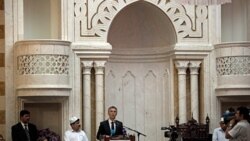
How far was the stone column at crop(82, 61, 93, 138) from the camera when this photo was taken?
13703 millimetres

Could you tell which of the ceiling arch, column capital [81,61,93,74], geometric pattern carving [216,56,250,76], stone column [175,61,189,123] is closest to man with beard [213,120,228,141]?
stone column [175,61,189,123]

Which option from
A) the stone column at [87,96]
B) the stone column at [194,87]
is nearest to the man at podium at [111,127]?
the stone column at [87,96]

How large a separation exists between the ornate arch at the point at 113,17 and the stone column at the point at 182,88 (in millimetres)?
528

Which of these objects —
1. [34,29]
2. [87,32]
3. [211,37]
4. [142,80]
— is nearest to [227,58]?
[211,37]

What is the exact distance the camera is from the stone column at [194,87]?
14344mm

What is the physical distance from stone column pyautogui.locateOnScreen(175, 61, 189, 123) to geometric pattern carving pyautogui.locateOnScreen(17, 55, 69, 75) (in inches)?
102

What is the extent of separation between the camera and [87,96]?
13758mm

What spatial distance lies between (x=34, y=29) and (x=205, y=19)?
3.64 m

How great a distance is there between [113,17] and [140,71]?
162 centimetres

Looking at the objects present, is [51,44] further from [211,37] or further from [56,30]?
[211,37]

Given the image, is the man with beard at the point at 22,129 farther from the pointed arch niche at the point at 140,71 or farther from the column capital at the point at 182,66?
the column capital at the point at 182,66

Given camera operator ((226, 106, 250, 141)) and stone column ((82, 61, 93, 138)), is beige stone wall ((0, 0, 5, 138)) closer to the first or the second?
stone column ((82, 61, 93, 138))

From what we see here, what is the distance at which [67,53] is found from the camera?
1359 cm

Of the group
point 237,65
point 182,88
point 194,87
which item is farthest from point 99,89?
point 237,65
